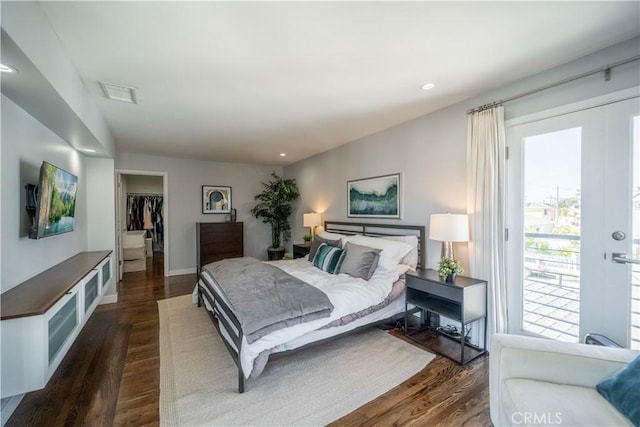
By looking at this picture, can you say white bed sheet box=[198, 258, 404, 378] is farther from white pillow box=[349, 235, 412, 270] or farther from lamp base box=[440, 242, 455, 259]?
lamp base box=[440, 242, 455, 259]

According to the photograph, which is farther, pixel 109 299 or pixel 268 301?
pixel 109 299

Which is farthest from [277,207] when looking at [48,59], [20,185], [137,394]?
[48,59]

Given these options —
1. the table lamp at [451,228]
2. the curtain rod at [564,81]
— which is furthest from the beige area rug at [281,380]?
the curtain rod at [564,81]

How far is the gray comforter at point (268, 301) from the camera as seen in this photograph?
2.04m

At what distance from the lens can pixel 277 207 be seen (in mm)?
6336

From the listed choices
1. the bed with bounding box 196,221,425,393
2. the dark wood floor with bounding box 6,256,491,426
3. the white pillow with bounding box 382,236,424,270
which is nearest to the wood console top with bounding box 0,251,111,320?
the dark wood floor with bounding box 6,256,491,426

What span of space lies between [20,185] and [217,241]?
370cm

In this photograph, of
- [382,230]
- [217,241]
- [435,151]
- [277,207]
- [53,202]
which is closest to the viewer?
[53,202]

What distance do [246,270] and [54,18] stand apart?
2.41 m

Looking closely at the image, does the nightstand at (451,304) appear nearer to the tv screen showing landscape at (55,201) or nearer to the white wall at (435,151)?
the white wall at (435,151)

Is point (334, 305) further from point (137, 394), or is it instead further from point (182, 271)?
point (182, 271)

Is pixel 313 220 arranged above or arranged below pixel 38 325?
above

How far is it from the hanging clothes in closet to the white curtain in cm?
817

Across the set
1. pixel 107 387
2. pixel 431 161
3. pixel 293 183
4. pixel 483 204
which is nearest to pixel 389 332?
pixel 483 204
